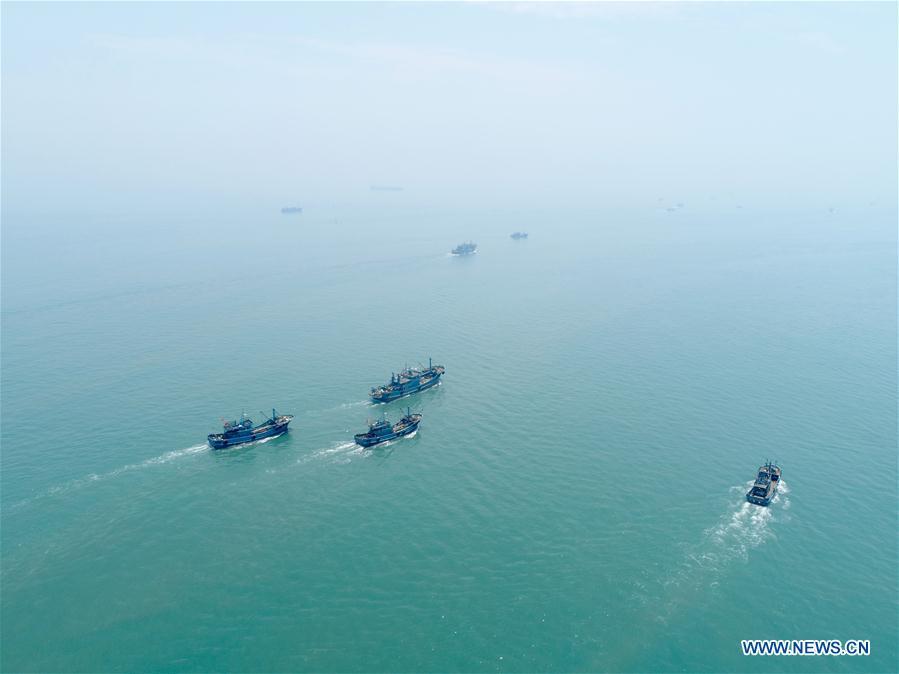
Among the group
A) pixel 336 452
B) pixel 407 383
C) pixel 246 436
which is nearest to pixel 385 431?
pixel 336 452

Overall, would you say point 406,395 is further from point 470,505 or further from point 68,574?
point 68,574

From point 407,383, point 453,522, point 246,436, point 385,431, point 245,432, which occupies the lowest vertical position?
point 453,522

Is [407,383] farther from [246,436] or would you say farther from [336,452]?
[246,436]

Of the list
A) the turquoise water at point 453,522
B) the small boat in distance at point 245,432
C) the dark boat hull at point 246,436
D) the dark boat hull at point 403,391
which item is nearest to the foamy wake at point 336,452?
the turquoise water at point 453,522

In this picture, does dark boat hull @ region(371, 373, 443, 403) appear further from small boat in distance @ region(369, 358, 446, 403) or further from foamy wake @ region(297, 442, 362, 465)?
foamy wake @ region(297, 442, 362, 465)

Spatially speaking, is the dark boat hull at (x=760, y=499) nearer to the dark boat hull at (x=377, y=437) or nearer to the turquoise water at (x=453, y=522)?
the turquoise water at (x=453, y=522)

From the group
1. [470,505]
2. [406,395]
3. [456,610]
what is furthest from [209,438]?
[456,610]

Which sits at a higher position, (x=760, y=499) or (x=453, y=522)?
(x=453, y=522)
